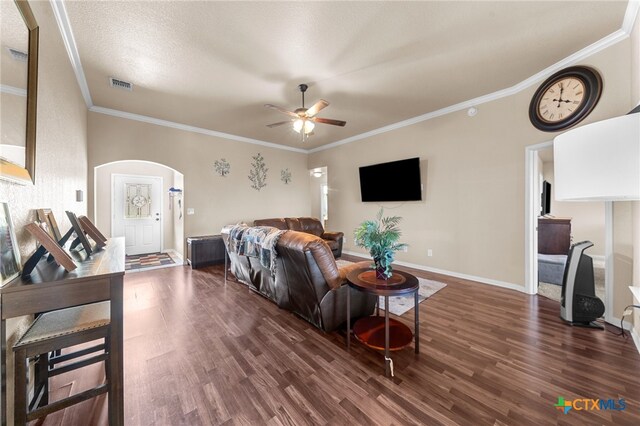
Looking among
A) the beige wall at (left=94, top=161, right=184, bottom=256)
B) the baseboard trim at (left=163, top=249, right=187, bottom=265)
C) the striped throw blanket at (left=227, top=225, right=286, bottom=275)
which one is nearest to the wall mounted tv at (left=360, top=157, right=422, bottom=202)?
the striped throw blanket at (left=227, top=225, right=286, bottom=275)

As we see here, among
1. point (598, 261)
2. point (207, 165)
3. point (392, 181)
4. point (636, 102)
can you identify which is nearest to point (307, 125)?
point (392, 181)

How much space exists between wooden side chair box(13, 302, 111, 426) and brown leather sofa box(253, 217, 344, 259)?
3.85 m

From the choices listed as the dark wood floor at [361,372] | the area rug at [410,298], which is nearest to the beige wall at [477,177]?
the area rug at [410,298]

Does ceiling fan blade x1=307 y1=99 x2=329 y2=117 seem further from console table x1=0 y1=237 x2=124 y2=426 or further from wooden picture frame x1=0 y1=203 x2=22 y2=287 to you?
wooden picture frame x1=0 y1=203 x2=22 y2=287

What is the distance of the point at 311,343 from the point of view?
2160 millimetres

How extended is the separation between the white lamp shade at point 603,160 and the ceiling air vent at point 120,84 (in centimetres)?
490

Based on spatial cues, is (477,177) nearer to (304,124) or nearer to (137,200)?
(304,124)

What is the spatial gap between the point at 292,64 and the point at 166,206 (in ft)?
18.6

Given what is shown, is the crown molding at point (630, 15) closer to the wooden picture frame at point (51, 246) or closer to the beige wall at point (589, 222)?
the beige wall at point (589, 222)

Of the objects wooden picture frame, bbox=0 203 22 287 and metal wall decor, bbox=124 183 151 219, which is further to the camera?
metal wall decor, bbox=124 183 151 219

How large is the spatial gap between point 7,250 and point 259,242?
1.81 m

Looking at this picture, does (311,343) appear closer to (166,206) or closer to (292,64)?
(292,64)

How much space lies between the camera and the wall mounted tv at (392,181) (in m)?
4.53

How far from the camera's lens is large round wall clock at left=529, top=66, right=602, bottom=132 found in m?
2.60
